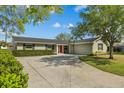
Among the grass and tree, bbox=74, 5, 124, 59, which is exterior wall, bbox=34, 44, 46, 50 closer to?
the grass

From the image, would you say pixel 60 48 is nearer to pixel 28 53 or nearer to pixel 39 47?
pixel 39 47

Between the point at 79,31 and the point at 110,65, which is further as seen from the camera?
the point at 79,31

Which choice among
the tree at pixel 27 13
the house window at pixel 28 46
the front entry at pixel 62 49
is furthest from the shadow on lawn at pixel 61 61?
the front entry at pixel 62 49

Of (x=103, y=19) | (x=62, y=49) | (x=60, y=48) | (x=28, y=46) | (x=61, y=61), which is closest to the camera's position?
(x=103, y=19)

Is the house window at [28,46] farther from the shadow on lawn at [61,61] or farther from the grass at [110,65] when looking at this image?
the grass at [110,65]

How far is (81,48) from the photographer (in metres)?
27.3

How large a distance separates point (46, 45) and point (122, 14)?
1350 cm

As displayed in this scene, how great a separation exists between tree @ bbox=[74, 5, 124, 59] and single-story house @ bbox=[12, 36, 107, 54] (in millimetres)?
9105

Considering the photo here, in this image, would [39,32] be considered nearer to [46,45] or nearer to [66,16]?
[66,16]

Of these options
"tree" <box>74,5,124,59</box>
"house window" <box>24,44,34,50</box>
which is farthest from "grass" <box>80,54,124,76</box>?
"house window" <box>24,44,34,50</box>

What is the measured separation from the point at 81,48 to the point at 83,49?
0.44m

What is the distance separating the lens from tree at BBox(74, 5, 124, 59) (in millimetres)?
13570

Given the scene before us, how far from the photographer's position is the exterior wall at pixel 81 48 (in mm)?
26205

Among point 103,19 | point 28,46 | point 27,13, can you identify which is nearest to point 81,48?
point 28,46
